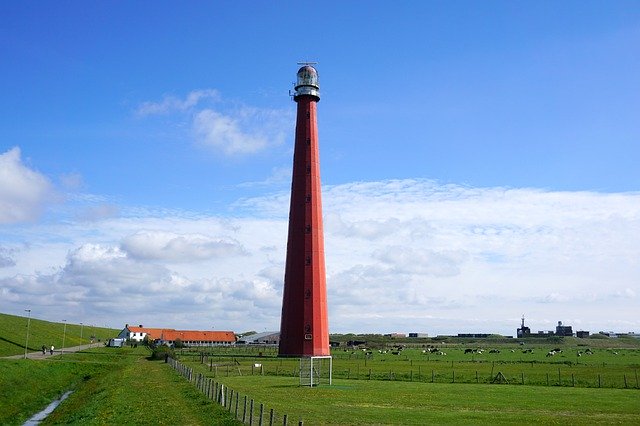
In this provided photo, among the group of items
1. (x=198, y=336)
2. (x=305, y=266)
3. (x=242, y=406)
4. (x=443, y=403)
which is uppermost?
(x=305, y=266)

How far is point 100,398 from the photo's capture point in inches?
1468

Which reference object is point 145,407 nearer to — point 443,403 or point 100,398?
point 100,398

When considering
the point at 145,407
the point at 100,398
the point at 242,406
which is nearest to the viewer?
the point at 242,406

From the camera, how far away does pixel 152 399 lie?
34969 mm

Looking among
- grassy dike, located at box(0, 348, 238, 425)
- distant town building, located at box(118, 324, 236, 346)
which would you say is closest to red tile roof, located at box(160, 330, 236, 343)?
distant town building, located at box(118, 324, 236, 346)

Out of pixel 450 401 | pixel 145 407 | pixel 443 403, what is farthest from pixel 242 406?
pixel 450 401

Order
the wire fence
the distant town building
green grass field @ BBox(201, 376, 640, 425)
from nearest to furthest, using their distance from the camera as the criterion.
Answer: the wire fence, green grass field @ BBox(201, 376, 640, 425), the distant town building

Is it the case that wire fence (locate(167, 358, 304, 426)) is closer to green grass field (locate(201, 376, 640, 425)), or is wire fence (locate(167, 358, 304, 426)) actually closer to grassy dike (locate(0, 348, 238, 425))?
grassy dike (locate(0, 348, 238, 425))

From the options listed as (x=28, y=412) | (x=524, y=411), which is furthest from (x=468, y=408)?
(x=28, y=412)

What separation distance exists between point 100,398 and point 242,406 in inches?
475

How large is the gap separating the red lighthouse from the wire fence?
9.51 m

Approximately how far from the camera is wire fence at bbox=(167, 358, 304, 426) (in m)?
23.6

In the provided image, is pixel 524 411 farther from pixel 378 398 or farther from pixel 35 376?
A: pixel 35 376

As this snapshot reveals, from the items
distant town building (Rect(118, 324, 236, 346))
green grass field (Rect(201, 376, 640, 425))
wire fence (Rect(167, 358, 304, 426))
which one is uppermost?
distant town building (Rect(118, 324, 236, 346))
